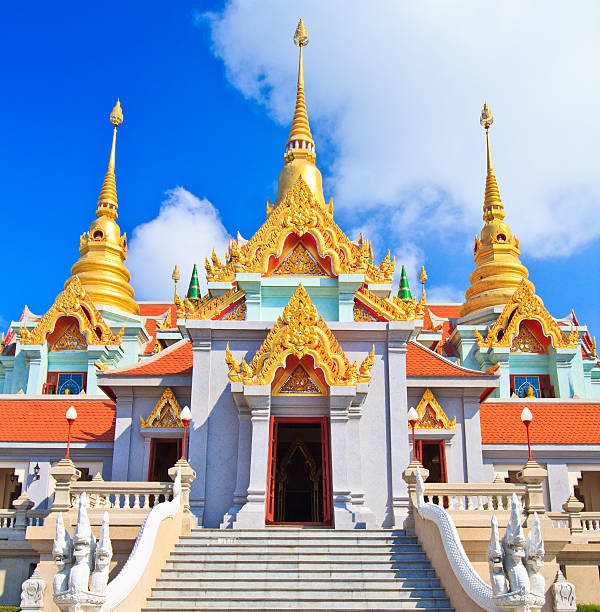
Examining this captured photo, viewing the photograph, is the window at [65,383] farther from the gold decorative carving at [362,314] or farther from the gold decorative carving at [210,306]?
the gold decorative carving at [362,314]

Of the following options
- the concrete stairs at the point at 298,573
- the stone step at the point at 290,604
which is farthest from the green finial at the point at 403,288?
the stone step at the point at 290,604

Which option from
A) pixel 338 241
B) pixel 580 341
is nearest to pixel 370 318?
pixel 338 241

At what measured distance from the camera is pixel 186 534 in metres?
14.2

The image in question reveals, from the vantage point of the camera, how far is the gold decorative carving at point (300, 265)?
1831cm

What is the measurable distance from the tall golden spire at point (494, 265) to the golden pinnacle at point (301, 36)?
37.2 ft

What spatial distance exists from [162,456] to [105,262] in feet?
52.4

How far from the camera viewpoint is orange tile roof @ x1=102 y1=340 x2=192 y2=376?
60.3 feet

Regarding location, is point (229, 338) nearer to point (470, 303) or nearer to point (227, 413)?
point (227, 413)

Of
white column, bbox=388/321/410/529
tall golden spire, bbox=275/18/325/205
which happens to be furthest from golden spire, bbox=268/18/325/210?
white column, bbox=388/321/410/529

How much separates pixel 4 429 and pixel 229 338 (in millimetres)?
6418

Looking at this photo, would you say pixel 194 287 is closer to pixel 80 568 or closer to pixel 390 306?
pixel 390 306

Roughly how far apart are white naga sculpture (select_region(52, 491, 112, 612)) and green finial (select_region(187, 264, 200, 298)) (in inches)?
885

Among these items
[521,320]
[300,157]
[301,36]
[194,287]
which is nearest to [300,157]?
[300,157]

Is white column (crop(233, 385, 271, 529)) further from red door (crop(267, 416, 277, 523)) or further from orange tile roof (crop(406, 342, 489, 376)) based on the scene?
orange tile roof (crop(406, 342, 489, 376))
